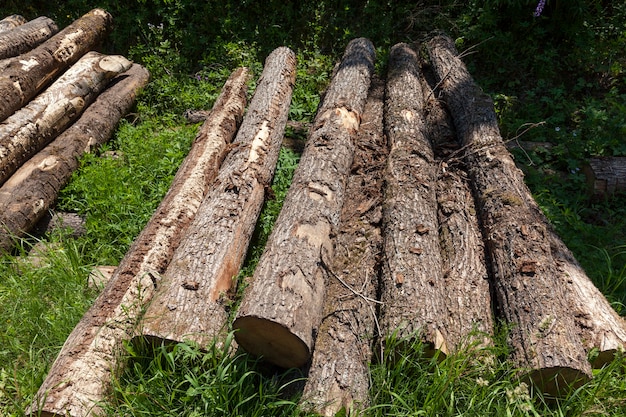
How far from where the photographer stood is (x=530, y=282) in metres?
3.09

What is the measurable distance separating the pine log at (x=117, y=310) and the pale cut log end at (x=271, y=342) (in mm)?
659

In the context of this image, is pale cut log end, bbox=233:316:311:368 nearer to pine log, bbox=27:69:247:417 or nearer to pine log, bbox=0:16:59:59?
pine log, bbox=27:69:247:417

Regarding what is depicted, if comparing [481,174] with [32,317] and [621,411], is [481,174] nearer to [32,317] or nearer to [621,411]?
[621,411]

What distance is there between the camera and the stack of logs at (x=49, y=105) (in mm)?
4281

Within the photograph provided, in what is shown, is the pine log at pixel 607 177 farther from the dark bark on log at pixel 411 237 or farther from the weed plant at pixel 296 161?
the dark bark on log at pixel 411 237

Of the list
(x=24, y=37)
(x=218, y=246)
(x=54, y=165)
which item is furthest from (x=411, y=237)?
(x=24, y=37)

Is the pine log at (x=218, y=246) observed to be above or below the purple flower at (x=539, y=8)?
below

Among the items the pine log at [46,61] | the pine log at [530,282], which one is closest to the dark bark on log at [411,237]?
the pine log at [530,282]

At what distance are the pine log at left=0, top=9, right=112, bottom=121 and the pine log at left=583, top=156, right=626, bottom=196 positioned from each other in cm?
563

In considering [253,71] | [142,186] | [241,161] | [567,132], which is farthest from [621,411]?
[253,71]

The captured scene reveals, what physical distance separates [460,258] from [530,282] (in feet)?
1.62

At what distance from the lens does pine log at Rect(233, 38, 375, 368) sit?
2.61 meters

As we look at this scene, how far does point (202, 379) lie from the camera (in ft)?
8.91

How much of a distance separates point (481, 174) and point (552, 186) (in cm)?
130
